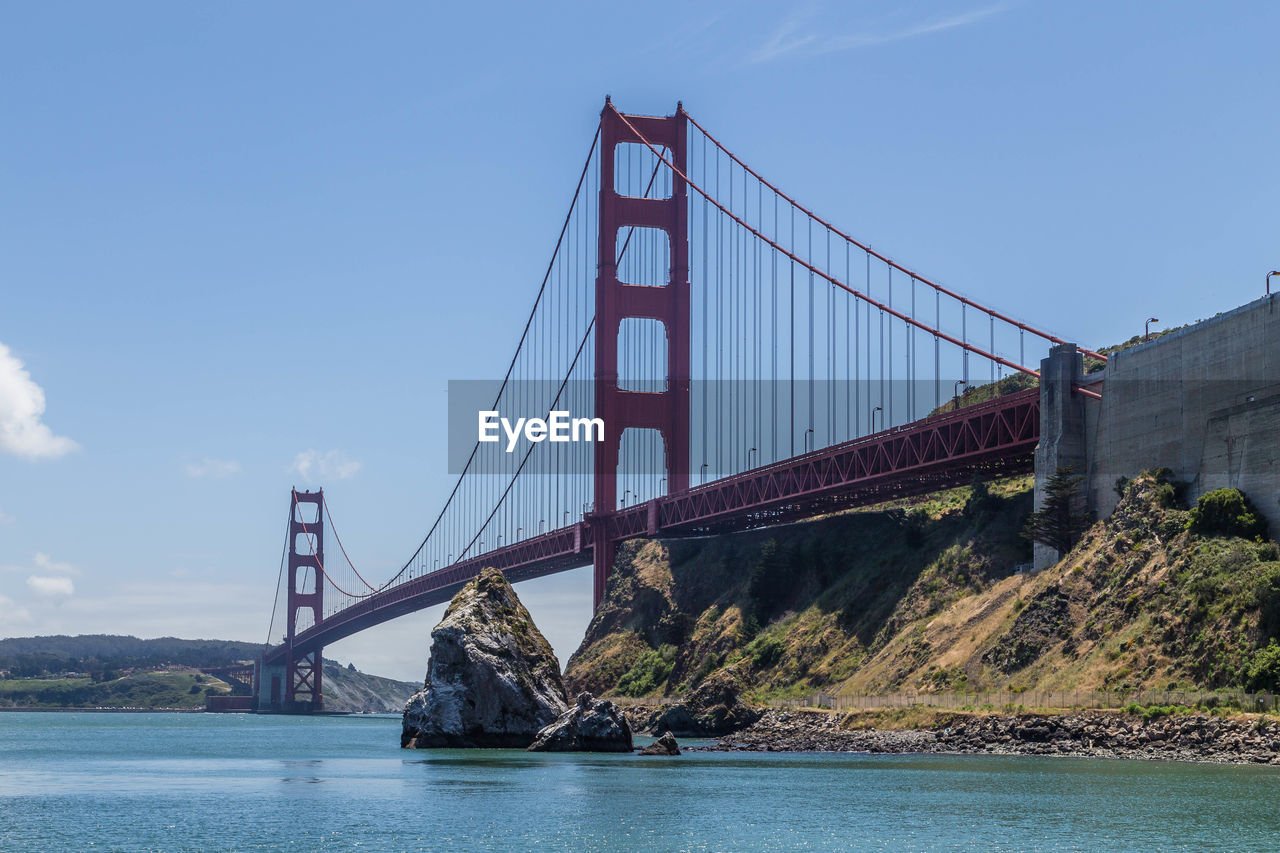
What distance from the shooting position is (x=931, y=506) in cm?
9544

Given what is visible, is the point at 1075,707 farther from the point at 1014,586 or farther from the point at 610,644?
the point at 610,644

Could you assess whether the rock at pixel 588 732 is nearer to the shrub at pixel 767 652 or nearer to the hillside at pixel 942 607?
the hillside at pixel 942 607

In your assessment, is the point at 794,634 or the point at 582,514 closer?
the point at 794,634

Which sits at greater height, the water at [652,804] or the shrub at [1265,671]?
the shrub at [1265,671]

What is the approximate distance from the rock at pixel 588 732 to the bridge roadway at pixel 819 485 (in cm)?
2530

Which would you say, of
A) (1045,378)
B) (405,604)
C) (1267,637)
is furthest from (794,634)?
(405,604)

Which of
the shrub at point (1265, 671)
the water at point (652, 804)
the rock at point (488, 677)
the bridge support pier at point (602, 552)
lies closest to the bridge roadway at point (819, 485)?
the bridge support pier at point (602, 552)

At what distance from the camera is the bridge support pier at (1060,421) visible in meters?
72.9

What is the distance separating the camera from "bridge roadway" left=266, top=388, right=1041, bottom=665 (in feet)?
258

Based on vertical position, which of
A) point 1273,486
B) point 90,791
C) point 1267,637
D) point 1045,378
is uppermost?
point 1045,378

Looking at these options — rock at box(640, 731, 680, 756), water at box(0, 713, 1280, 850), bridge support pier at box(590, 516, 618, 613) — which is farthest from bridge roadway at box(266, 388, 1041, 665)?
rock at box(640, 731, 680, 756)

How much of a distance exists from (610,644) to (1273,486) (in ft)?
205

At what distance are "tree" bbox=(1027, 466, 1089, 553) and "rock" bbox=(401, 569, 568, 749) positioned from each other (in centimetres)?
2501

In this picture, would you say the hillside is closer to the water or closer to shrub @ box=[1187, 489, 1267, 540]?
shrub @ box=[1187, 489, 1267, 540]
